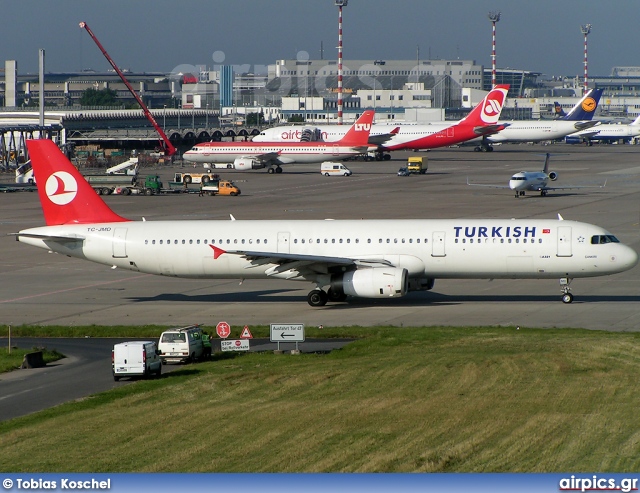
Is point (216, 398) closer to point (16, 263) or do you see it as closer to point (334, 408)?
point (334, 408)

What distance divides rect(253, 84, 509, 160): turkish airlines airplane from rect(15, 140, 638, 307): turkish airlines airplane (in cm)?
12390

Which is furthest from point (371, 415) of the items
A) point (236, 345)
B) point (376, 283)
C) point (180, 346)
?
point (376, 283)

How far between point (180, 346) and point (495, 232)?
18179mm

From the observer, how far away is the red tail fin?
173 m

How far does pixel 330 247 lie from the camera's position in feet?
170

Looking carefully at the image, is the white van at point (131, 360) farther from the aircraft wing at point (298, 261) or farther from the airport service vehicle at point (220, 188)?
the airport service vehicle at point (220, 188)

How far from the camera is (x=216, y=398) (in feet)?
104

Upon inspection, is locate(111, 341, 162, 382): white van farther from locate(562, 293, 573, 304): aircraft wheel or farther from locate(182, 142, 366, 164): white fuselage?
locate(182, 142, 366, 164): white fuselage

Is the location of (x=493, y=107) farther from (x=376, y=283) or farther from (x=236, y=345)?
(x=236, y=345)

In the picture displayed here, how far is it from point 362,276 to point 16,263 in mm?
29114

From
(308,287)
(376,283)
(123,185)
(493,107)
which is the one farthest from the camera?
(493,107)

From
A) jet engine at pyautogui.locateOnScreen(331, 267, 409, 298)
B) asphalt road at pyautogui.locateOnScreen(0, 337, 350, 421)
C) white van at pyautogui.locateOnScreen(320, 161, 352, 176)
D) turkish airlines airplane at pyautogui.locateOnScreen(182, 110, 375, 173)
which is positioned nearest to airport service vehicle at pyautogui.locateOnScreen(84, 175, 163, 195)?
white van at pyautogui.locateOnScreen(320, 161, 352, 176)

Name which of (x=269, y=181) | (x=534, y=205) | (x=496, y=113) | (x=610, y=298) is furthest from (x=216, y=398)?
(x=496, y=113)

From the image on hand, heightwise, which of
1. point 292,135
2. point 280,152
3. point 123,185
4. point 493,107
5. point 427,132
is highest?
point 493,107
